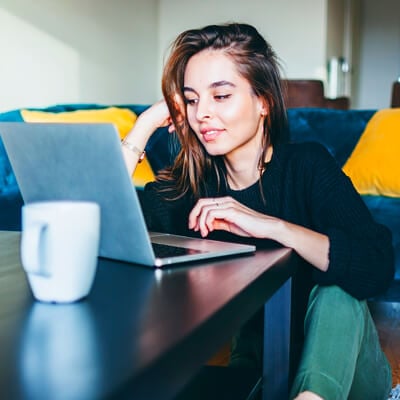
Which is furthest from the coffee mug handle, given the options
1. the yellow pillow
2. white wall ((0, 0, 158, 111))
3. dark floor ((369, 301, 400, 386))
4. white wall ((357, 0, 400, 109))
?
white wall ((357, 0, 400, 109))

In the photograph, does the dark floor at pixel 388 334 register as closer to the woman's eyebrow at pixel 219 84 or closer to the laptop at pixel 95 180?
the woman's eyebrow at pixel 219 84

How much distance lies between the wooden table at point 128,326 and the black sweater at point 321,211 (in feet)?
0.59

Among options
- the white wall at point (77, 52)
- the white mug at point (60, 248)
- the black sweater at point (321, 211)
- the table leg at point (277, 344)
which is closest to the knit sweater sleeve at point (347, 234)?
the black sweater at point (321, 211)

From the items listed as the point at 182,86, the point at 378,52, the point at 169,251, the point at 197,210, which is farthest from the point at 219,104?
the point at 378,52

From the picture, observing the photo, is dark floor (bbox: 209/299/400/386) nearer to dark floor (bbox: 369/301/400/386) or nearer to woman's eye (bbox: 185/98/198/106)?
dark floor (bbox: 369/301/400/386)

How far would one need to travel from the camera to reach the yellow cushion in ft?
8.15

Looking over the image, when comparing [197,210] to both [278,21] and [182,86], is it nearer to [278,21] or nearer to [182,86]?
[182,86]

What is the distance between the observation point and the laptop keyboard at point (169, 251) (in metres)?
0.93

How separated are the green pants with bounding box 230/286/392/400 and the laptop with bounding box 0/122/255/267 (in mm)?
188

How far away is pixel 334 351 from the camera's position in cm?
103

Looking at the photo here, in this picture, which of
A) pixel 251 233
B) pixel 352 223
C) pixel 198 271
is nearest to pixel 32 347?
pixel 198 271

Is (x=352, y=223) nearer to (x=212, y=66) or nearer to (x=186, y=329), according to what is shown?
(x=212, y=66)

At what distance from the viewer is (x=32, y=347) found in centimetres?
58

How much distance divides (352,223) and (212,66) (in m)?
0.40
